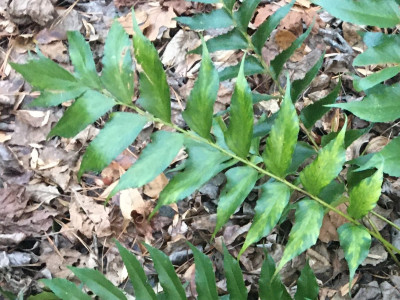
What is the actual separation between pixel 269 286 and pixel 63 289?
40 centimetres

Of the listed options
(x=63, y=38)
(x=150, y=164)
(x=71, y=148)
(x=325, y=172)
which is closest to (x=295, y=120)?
(x=325, y=172)

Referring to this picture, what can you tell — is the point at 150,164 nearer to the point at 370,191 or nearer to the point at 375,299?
the point at 370,191

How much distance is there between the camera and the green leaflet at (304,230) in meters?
0.78

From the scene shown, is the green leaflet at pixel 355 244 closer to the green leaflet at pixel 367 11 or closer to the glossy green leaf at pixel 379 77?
the glossy green leaf at pixel 379 77

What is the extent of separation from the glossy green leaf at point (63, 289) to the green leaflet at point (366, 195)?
53 centimetres

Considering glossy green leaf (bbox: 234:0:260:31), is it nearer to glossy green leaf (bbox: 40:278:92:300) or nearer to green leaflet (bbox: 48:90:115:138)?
green leaflet (bbox: 48:90:115:138)

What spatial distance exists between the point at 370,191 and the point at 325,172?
86mm

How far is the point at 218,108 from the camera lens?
1795 millimetres

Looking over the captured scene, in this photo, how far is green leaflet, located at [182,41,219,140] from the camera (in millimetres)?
780

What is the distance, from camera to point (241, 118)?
2.58ft

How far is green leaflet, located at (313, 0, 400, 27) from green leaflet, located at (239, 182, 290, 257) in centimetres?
36

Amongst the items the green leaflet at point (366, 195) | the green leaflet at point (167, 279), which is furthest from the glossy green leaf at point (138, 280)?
the green leaflet at point (366, 195)

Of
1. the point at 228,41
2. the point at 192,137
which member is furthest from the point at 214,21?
the point at 192,137

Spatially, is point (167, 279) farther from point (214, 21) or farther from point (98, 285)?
point (214, 21)
